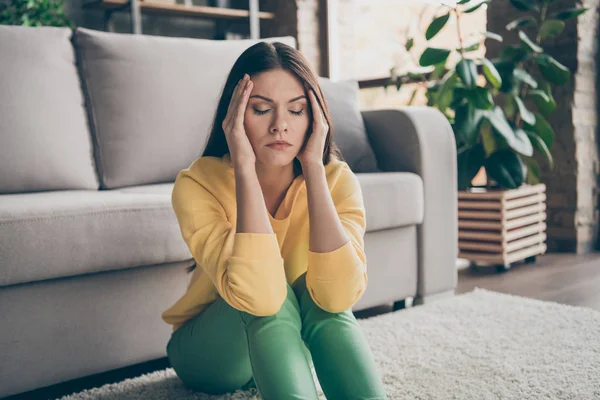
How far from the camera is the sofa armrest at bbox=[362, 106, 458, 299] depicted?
2096mm

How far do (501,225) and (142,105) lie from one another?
162 centimetres

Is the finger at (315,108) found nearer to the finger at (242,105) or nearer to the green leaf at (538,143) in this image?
the finger at (242,105)

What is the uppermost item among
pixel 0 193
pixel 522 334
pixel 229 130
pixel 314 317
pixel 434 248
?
pixel 229 130

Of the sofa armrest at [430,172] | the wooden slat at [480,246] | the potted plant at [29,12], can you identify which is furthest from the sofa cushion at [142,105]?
the potted plant at [29,12]

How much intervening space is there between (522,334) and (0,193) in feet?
4.88

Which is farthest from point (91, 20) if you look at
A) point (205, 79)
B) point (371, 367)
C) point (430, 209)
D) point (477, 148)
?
point (371, 367)

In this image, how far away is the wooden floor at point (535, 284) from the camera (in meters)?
1.55

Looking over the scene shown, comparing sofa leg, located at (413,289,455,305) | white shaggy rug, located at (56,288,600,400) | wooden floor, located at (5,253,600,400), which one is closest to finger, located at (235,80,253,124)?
white shaggy rug, located at (56,288,600,400)

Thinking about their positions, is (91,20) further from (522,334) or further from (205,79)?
(522,334)

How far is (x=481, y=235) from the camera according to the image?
279 cm

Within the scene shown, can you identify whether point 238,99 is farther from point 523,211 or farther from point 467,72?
point 523,211

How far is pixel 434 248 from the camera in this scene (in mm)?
2121

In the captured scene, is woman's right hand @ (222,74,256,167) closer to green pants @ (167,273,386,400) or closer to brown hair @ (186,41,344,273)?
brown hair @ (186,41,344,273)

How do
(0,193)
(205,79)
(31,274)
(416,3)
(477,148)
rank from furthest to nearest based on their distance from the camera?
(416,3) < (477,148) < (205,79) < (0,193) < (31,274)
